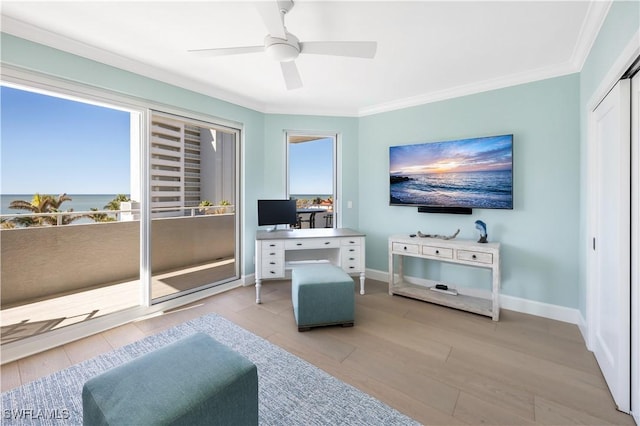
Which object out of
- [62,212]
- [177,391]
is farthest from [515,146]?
[62,212]

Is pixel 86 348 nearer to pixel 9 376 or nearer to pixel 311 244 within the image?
pixel 9 376

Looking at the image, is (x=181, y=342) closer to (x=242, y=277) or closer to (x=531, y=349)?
(x=242, y=277)

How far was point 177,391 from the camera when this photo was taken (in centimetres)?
112

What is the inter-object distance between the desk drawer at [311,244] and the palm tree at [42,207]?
112 inches

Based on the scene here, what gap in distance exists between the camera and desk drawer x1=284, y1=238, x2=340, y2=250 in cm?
327

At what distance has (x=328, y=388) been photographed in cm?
176

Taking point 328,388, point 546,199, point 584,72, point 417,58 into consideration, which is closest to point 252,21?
point 417,58

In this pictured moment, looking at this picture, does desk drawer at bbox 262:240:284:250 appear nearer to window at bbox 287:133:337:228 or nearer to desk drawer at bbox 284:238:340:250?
desk drawer at bbox 284:238:340:250

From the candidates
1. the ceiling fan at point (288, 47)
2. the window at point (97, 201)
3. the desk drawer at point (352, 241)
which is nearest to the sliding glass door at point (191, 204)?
the window at point (97, 201)

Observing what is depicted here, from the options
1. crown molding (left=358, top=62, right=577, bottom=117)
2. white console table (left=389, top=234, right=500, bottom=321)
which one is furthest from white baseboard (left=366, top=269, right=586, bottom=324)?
crown molding (left=358, top=62, right=577, bottom=117)

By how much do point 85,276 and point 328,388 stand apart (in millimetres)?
3718

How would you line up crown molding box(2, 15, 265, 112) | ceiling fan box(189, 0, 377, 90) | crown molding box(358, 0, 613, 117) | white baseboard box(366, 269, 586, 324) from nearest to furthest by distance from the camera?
ceiling fan box(189, 0, 377, 90), crown molding box(358, 0, 613, 117), crown molding box(2, 15, 265, 112), white baseboard box(366, 269, 586, 324)

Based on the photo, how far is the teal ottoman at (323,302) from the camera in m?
2.53

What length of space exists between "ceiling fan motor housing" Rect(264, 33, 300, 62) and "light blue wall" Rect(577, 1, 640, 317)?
72.8 inches
